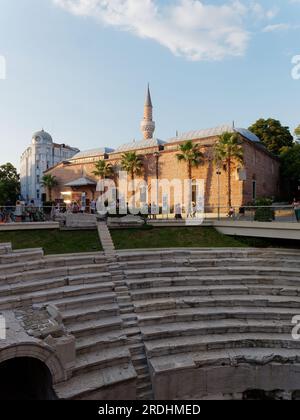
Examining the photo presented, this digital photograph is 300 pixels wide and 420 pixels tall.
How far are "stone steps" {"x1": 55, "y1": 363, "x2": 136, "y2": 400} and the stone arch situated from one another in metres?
0.26

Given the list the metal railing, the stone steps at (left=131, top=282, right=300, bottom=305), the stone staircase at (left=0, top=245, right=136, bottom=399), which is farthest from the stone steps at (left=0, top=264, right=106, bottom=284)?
the metal railing

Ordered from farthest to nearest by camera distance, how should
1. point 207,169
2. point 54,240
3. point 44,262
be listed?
point 207,169
point 54,240
point 44,262

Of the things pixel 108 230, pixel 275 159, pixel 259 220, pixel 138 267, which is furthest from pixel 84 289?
pixel 275 159

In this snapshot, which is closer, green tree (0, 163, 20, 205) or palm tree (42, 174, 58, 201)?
palm tree (42, 174, 58, 201)

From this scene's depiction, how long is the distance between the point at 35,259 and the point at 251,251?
374 inches

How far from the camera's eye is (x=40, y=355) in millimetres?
6566

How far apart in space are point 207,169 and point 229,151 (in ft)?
11.3

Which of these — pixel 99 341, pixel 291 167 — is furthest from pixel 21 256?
pixel 291 167

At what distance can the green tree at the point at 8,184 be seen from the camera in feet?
174

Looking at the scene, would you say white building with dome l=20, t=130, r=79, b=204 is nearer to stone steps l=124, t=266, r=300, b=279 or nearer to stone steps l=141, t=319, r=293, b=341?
stone steps l=124, t=266, r=300, b=279

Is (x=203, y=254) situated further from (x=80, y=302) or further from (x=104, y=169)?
(x=104, y=169)

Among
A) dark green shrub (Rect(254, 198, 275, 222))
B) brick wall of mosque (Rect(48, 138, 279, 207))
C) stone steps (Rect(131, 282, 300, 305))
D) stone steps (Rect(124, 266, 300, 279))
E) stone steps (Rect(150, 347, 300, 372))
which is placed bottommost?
stone steps (Rect(150, 347, 300, 372))

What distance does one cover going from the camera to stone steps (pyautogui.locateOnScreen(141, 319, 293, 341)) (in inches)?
353
